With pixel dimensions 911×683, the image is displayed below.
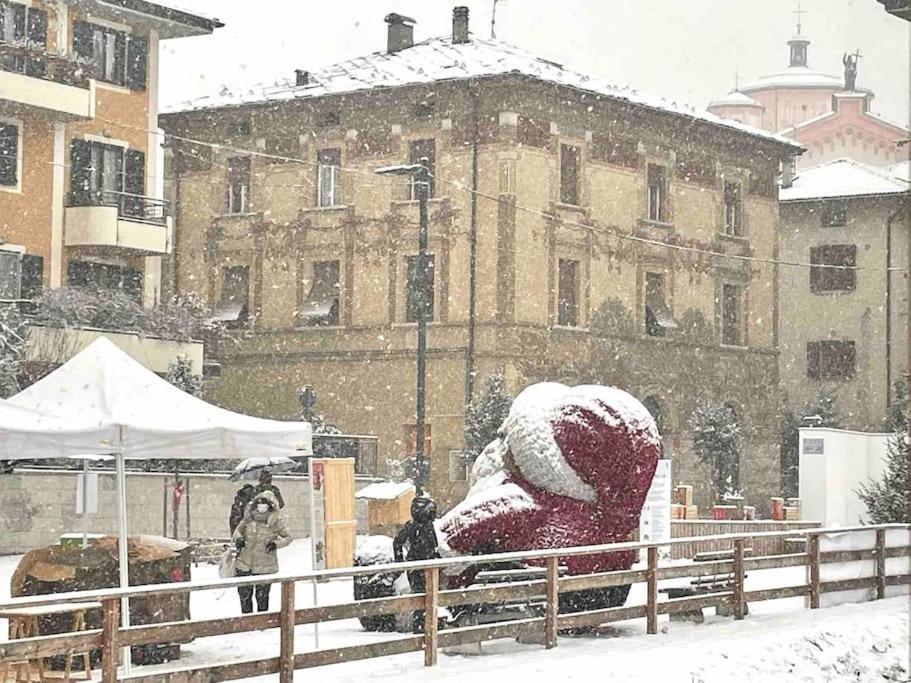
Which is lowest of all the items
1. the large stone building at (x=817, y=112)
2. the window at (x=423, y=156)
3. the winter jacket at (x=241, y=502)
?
the winter jacket at (x=241, y=502)

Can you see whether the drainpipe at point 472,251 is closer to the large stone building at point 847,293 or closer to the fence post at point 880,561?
the large stone building at point 847,293

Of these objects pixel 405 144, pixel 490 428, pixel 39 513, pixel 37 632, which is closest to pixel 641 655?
pixel 37 632

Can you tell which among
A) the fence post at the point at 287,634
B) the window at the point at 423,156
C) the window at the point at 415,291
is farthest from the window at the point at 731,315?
the fence post at the point at 287,634

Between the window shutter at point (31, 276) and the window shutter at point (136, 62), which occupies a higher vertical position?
the window shutter at point (136, 62)

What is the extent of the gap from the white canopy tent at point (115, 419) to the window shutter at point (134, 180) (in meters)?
26.8

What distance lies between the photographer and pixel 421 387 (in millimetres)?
34406

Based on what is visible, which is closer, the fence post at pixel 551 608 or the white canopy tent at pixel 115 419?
the white canopy tent at pixel 115 419

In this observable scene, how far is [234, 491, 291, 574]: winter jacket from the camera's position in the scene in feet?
66.6

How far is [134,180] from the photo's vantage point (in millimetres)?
43500

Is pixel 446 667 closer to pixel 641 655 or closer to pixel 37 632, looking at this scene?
pixel 641 655

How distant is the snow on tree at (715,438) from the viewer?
50438 millimetres

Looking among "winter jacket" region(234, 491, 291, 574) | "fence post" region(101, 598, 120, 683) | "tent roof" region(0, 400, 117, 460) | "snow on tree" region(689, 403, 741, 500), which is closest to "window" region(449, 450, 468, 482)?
"snow on tree" region(689, 403, 741, 500)

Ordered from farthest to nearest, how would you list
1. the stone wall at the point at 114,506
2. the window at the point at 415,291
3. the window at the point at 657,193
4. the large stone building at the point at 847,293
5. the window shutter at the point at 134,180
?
the large stone building at the point at 847,293
the window at the point at 657,193
the window at the point at 415,291
the window shutter at the point at 134,180
the stone wall at the point at 114,506

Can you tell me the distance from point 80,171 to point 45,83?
301cm
